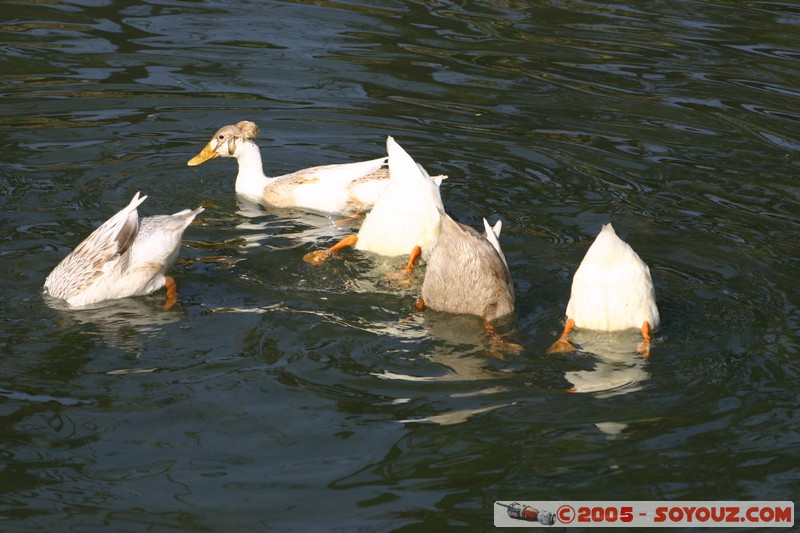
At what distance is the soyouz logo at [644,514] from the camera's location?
4.40m

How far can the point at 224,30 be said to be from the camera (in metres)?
12.2

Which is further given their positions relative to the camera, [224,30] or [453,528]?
[224,30]

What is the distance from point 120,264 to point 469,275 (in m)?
2.14

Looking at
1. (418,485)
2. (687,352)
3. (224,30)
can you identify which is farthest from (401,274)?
(224,30)

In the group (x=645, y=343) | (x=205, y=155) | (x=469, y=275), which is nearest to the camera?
(x=645, y=343)

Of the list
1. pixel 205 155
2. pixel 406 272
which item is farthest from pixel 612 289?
pixel 205 155

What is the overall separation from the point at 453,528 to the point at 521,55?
8197 millimetres

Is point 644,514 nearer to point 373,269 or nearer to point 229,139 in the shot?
point 373,269

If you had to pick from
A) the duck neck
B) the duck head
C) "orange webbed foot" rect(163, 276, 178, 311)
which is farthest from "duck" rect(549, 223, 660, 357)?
the duck head

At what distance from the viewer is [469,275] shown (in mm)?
6301

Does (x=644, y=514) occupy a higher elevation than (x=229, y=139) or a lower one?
lower

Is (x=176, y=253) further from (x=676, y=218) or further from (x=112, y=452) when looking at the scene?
(x=676, y=218)

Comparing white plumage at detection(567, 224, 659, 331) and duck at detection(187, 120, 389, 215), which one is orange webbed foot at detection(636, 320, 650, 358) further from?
duck at detection(187, 120, 389, 215)

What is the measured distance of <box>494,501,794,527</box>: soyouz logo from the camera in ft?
14.4
